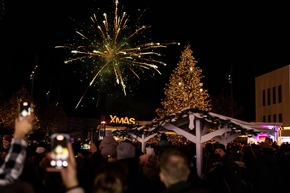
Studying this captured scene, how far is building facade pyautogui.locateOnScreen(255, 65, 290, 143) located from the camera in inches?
1918

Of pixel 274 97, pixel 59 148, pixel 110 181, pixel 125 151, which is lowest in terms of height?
pixel 110 181

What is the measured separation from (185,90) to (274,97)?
13.6 metres

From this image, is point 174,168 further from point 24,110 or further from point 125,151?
point 125,151

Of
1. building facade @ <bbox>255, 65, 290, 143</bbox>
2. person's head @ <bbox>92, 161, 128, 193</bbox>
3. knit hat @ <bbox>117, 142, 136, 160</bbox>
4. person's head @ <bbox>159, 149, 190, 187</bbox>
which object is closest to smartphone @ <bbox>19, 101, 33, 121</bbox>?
person's head @ <bbox>92, 161, 128, 193</bbox>

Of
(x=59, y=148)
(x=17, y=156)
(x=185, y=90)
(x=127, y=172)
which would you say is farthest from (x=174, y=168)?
(x=185, y=90)

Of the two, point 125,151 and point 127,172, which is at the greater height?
point 125,151

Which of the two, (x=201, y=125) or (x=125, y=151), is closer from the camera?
(x=125, y=151)

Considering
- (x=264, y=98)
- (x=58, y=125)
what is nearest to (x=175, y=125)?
(x=264, y=98)

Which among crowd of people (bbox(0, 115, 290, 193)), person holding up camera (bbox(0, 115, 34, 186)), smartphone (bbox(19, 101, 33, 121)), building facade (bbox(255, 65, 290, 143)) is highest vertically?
building facade (bbox(255, 65, 290, 143))

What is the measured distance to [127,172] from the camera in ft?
13.9

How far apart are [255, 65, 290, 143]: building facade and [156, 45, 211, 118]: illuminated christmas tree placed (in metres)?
10.0

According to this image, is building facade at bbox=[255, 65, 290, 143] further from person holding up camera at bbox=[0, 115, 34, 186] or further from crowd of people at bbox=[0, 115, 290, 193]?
person holding up camera at bbox=[0, 115, 34, 186]

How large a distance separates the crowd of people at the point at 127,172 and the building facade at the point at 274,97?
124ft

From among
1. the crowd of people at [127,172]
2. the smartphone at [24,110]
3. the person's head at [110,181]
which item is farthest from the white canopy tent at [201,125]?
the smartphone at [24,110]
